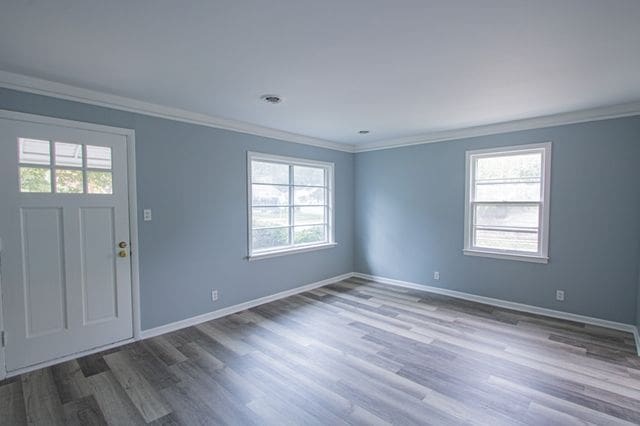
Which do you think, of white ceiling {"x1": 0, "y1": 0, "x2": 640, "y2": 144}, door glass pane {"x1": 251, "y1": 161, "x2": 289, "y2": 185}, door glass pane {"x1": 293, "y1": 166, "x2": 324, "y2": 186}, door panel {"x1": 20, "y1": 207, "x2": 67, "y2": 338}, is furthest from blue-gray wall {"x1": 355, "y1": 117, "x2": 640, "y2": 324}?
door panel {"x1": 20, "y1": 207, "x2": 67, "y2": 338}

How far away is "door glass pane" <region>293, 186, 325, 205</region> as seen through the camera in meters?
4.98

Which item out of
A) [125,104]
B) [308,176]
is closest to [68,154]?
[125,104]

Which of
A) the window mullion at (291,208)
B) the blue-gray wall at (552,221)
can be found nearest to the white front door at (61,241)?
the window mullion at (291,208)

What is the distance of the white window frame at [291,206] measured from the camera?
13.9 ft

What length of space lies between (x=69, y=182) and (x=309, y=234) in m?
3.27

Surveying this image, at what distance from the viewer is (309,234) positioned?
5.24 m

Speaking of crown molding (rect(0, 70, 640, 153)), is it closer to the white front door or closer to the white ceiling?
the white ceiling

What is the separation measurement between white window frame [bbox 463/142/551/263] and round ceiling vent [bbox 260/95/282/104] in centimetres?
292

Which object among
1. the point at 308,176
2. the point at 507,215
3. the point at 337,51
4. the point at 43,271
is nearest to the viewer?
the point at 337,51

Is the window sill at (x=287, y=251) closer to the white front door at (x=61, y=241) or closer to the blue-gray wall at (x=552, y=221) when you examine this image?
the blue-gray wall at (x=552, y=221)

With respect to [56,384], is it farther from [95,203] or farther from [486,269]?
[486,269]

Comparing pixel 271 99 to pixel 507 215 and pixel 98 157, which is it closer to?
pixel 98 157

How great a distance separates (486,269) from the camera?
438 cm

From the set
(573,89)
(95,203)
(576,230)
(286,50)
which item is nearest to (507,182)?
(576,230)
